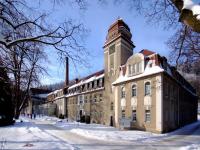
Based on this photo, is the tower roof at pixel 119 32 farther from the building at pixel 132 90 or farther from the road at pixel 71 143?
the road at pixel 71 143

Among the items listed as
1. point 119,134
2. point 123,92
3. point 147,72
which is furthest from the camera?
point 123,92

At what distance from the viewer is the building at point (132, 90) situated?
1181 inches

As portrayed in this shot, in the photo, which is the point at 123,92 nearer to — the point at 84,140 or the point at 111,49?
the point at 111,49

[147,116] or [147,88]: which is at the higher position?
[147,88]

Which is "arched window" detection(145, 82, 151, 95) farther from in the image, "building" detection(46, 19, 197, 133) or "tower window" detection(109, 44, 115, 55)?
"tower window" detection(109, 44, 115, 55)

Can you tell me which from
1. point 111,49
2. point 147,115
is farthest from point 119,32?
point 147,115

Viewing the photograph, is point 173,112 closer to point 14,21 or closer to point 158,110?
point 158,110

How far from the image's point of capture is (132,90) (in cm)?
3350

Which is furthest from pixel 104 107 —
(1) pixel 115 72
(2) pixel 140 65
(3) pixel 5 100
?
(3) pixel 5 100

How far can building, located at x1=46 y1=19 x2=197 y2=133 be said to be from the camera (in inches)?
1181

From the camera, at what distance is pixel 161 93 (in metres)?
29.2

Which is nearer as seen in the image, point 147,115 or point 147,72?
point 147,115

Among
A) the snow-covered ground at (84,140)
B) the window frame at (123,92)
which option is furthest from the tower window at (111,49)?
the snow-covered ground at (84,140)

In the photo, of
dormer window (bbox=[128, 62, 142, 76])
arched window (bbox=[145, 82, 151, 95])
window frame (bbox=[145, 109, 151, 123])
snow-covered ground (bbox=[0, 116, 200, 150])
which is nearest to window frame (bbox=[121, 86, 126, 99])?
dormer window (bbox=[128, 62, 142, 76])
